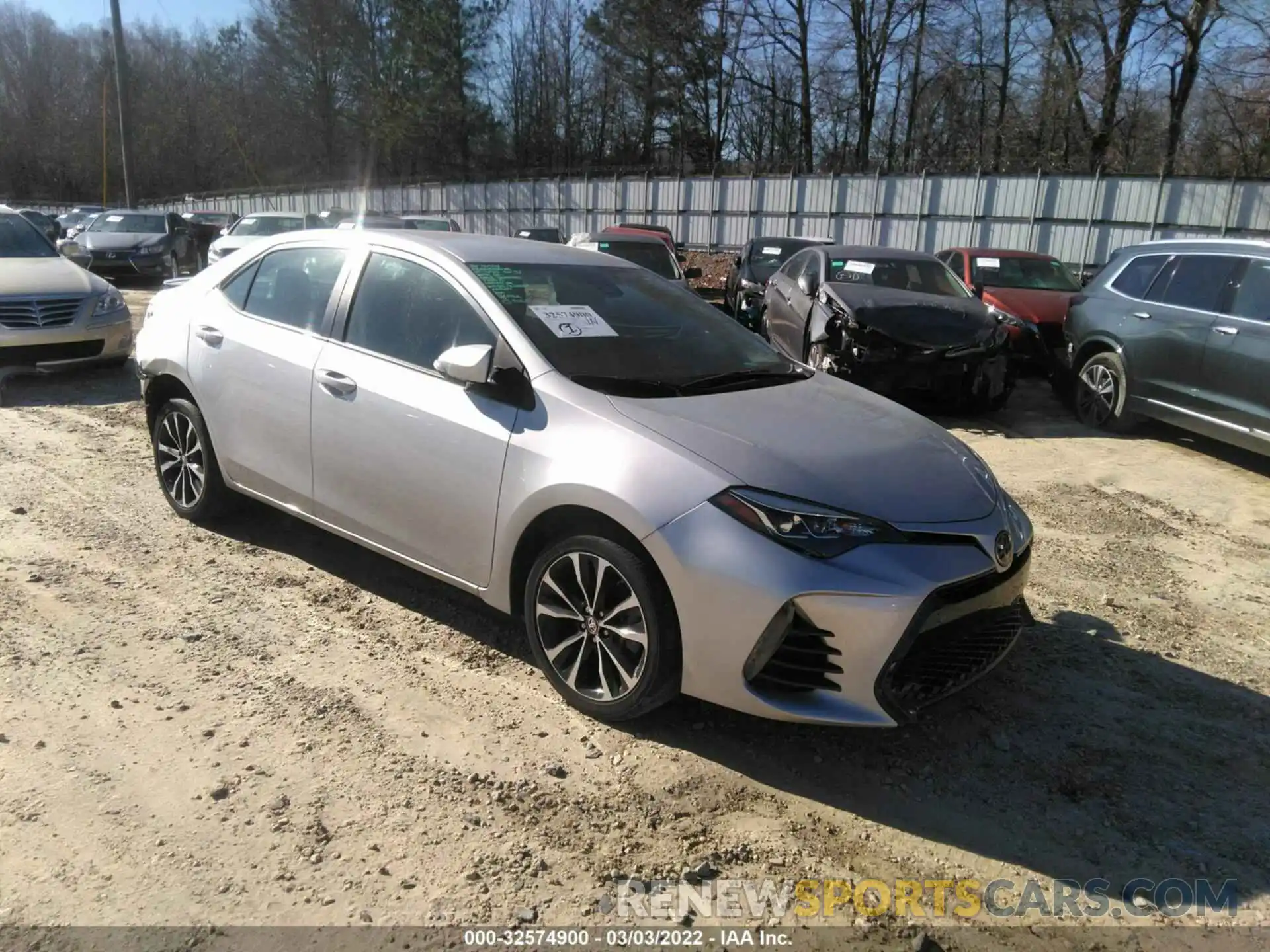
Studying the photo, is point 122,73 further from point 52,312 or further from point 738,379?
point 738,379

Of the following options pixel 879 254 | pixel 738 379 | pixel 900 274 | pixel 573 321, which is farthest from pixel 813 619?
pixel 879 254

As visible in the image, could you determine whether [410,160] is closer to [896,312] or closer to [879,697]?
[896,312]

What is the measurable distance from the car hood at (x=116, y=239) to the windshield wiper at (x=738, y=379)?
747 inches

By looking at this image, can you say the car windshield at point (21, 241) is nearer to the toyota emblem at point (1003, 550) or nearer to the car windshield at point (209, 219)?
the toyota emblem at point (1003, 550)

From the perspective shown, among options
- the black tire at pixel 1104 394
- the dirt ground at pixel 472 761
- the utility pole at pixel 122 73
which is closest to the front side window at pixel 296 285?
the dirt ground at pixel 472 761

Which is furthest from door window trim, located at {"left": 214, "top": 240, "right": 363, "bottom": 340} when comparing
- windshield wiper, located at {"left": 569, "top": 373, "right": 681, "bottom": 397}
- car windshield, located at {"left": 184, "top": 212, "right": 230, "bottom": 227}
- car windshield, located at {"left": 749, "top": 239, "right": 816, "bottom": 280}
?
car windshield, located at {"left": 184, "top": 212, "right": 230, "bottom": 227}

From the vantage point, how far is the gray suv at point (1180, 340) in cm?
689

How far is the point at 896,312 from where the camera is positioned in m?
8.38

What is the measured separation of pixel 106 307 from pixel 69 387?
0.85 metres

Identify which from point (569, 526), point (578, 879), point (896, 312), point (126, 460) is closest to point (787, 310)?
→ point (896, 312)

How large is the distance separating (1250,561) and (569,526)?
14.2 ft

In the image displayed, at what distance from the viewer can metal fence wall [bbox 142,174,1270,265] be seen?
18344 mm

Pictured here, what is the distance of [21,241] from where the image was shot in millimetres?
9492

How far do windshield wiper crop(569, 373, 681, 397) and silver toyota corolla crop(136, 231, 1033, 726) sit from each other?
0.04ft
